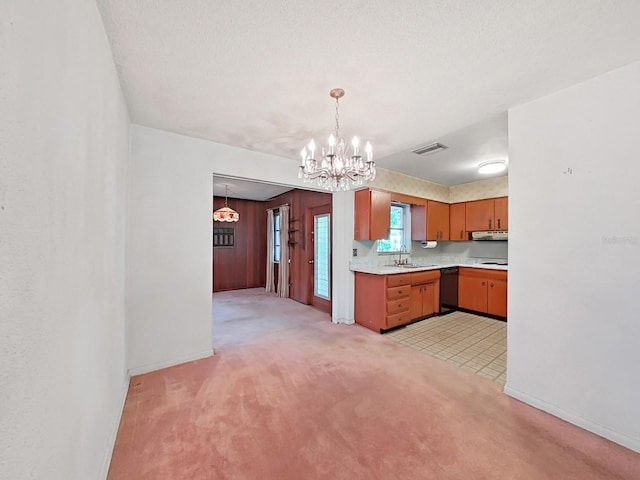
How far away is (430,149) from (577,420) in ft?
9.58

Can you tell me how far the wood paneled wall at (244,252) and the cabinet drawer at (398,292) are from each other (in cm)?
452

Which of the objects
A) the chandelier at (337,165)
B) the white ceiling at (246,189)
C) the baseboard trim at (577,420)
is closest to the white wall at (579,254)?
the baseboard trim at (577,420)

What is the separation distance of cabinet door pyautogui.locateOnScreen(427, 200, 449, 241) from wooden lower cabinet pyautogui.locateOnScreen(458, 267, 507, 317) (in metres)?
0.79

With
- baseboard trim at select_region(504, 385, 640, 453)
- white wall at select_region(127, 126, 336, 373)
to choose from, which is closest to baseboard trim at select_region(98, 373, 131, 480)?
white wall at select_region(127, 126, 336, 373)

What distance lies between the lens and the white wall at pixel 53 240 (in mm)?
609

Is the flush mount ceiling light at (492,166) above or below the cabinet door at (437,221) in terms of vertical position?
above

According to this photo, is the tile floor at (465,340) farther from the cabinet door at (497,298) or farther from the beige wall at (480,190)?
the beige wall at (480,190)

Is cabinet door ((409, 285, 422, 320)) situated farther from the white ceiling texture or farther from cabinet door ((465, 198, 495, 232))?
the white ceiling texture

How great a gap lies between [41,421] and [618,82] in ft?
11.3

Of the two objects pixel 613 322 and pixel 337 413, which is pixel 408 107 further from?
pixel 337 413

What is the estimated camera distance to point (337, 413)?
1976 millimetres

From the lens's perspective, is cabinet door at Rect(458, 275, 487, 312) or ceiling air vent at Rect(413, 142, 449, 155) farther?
cabinet door at Rect(458, 275, 487, 312)

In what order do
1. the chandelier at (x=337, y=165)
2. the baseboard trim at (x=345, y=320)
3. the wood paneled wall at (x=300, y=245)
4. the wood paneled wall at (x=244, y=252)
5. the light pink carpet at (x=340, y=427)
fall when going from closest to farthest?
1. the light pink carpet at (x=340, y=427)
2. the chandelier at (x=337, y=165)
3. the baseboard trim at (x=345, y=320)
4. the wood paneled wall at (x=300, y=245)
5. the wood paneled wall at (x=244, y=252)

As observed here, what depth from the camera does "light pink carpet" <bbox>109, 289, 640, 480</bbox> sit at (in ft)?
4.92
